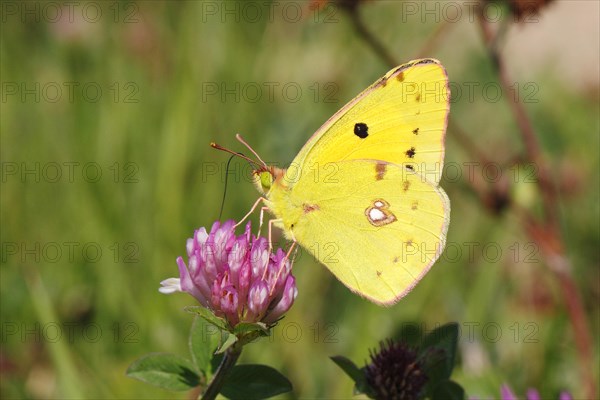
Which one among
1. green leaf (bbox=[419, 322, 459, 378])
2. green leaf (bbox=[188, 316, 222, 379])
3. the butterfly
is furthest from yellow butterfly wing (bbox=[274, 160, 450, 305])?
green leaf (bbox=[188, 316, 222, 379])

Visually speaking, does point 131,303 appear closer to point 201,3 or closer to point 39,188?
point 39,188

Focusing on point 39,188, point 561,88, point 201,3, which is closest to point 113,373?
point 39,188

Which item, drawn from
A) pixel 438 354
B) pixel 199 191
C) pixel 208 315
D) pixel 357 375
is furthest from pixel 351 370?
pixel 199 191

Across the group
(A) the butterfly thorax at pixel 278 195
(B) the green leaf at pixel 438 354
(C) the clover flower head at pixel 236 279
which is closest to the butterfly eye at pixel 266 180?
(A) the butterfly thorax at pixel 278 195

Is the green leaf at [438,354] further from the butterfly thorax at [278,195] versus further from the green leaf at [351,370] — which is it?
the butterfly thorax at [278,195]

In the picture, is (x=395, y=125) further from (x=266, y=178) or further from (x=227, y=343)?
(x=227, y=343)
